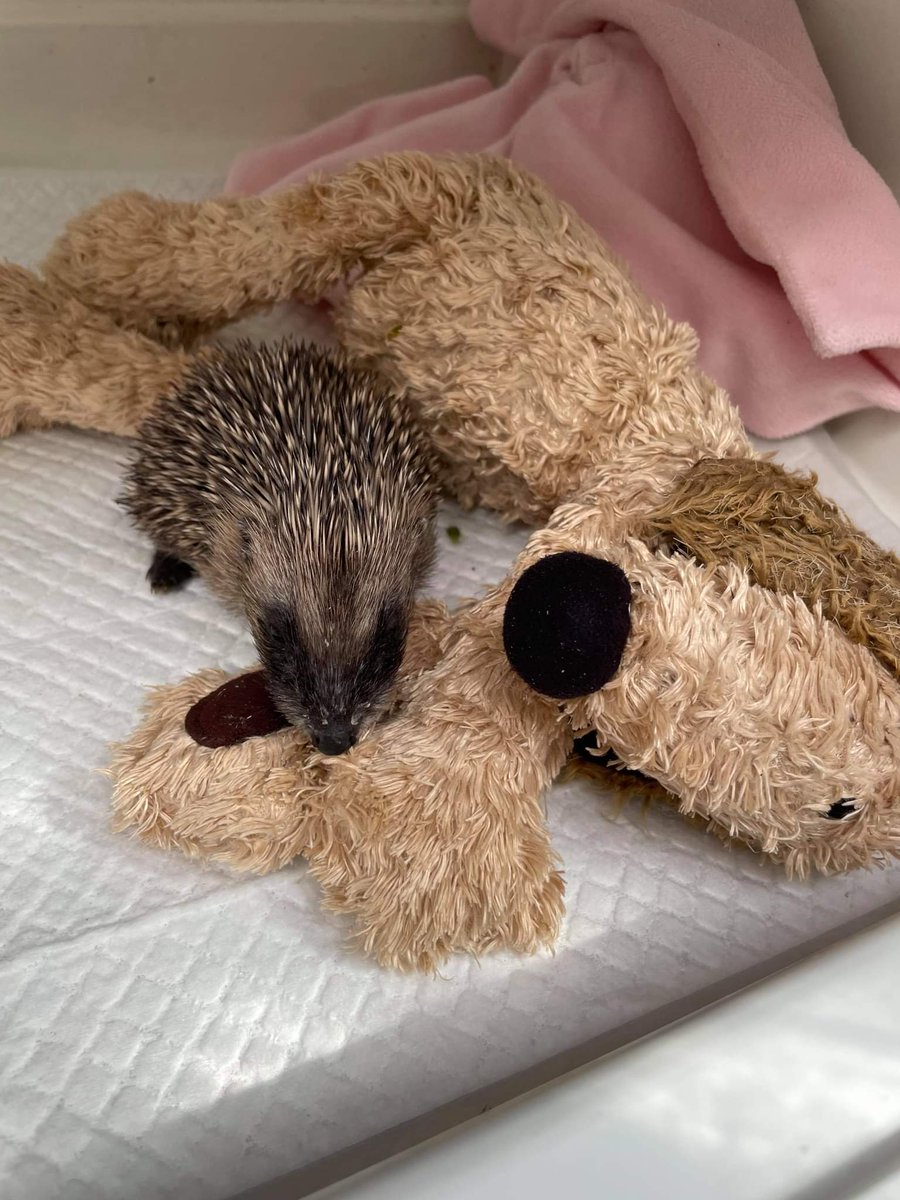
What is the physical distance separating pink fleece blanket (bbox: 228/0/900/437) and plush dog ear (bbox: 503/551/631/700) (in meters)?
0.66

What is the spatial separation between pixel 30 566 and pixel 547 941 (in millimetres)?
786

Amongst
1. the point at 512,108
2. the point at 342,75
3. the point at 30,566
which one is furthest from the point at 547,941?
the point at 342,75

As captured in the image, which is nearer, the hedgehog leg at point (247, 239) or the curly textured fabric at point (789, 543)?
the curly textured fabric at point (789, 543)

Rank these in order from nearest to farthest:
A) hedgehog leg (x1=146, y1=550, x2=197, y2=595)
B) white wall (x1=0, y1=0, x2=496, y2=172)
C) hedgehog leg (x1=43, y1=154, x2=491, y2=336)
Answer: hedgehog leg (x1=43, y1=154, x2=491, y2=336)
hedgehog leg (x1=146, y1=550, x2=197, y2=595)
white wall (x1=0, y1=0, x2=496, y2=172)

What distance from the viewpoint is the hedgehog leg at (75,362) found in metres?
1.23

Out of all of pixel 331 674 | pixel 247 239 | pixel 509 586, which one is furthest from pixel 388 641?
pixel 247 239

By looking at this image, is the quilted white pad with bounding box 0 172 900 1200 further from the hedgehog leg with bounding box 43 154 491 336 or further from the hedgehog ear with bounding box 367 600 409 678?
the hedgehog leg with bounding box 43 154 491 336

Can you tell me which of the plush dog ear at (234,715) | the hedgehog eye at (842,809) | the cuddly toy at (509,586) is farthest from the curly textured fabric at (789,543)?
the plush dog ear at (234,715)

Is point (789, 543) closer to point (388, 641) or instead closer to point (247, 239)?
point (388, 641)

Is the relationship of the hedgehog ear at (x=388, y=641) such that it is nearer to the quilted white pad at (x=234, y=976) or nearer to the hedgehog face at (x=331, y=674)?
the hedgehog face at (x=331, y=674)

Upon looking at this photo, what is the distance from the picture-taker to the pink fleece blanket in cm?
114

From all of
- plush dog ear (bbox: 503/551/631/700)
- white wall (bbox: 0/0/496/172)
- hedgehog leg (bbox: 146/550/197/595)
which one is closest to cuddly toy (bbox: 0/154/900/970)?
plush dog ear (bbox: 503/551/631/700)

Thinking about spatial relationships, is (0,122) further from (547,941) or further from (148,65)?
(547,941)

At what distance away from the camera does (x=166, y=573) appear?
1.19 meters
